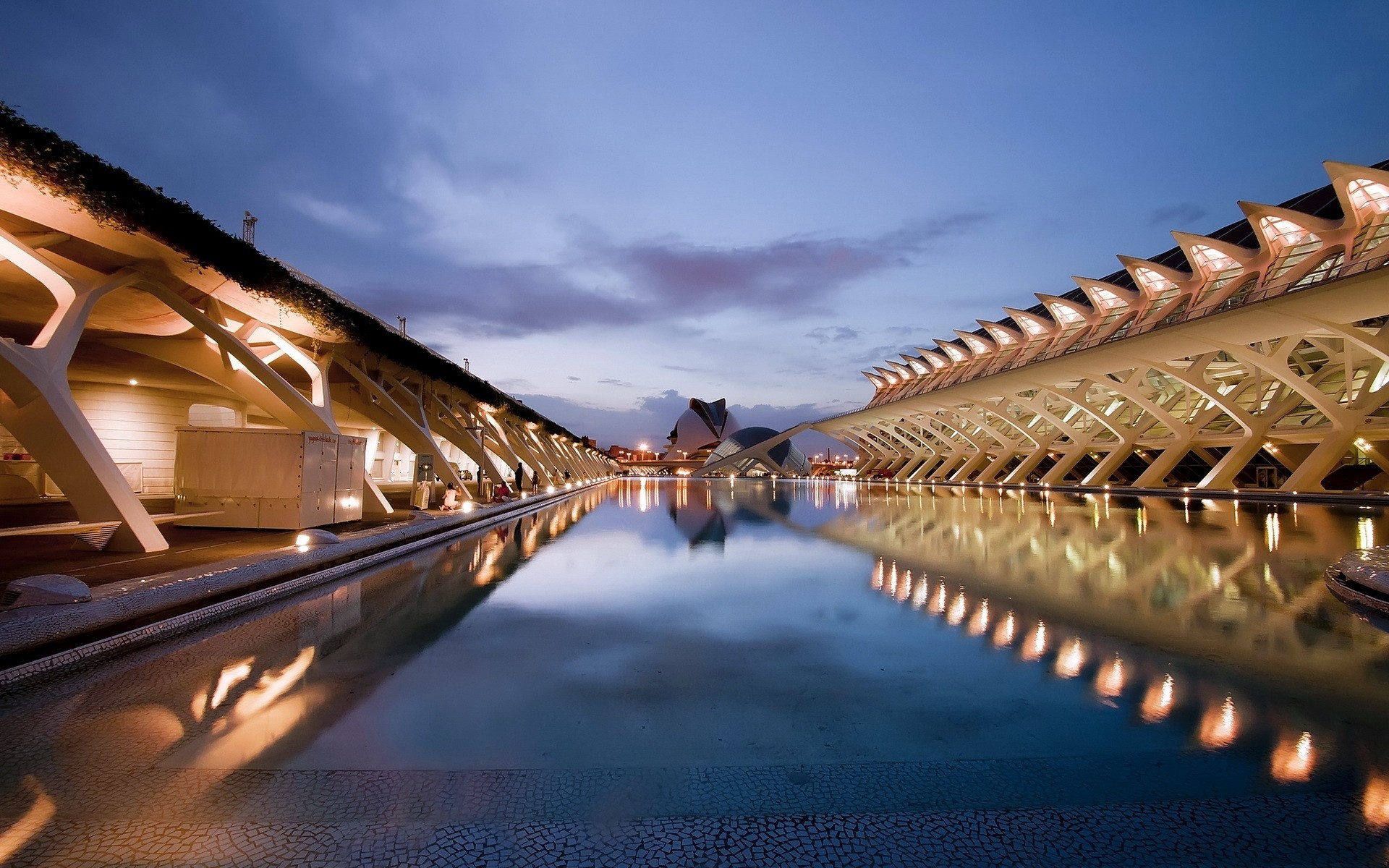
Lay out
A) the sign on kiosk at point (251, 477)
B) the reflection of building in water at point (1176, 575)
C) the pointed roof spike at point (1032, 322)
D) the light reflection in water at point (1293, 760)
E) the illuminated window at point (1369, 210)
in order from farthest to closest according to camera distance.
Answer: the pointed roof spike at point (1032, 322), the illuminated window at point (1369, 210), the sign on kiosk at point (251, 477), the reflection of building in water at point (1176, 575), the light reflection in water at point (1293, 760)

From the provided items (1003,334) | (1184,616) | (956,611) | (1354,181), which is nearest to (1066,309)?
(1003,334)

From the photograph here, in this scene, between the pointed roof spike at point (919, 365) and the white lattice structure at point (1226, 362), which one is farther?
the pointed roof spike at point (919, 365)

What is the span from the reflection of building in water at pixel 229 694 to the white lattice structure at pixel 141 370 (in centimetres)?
365

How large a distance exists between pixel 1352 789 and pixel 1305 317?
24170 mm

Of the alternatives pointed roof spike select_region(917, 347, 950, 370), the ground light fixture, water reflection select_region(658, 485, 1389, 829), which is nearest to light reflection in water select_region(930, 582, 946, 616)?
water reflection select_region(658, 485, 1389, 829)

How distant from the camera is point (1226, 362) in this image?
2995cm

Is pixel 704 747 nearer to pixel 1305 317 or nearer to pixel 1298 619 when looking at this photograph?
pixel 1298 619

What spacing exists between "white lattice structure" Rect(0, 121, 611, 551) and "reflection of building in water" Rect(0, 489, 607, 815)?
365 cm

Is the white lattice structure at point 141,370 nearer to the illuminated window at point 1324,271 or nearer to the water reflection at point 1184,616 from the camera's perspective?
the water reflection at point 1184,616

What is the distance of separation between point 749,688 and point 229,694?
9.07 ft

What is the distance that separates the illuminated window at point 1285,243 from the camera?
2300 centimetres

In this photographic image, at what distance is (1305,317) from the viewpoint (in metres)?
19.1

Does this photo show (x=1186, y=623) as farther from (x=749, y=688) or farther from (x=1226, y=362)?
(x=1226, y=362)

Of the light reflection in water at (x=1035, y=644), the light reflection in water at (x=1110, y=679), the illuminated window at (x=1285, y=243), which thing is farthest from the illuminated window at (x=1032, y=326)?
the light reflection in water at (x=1110, y=679)
